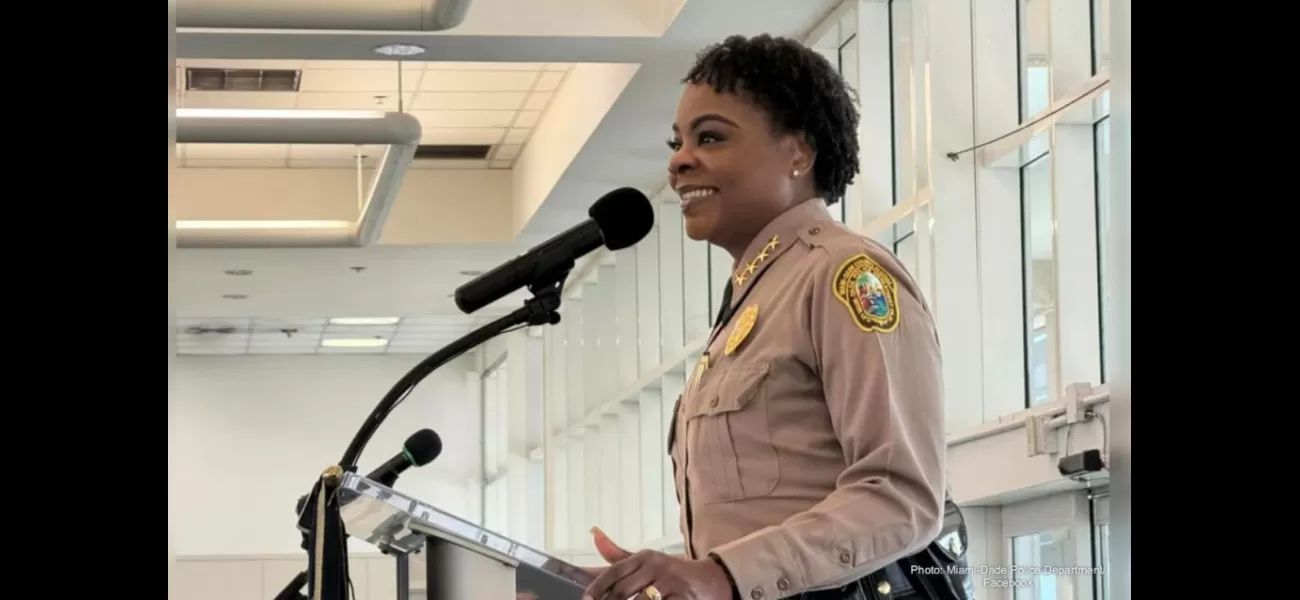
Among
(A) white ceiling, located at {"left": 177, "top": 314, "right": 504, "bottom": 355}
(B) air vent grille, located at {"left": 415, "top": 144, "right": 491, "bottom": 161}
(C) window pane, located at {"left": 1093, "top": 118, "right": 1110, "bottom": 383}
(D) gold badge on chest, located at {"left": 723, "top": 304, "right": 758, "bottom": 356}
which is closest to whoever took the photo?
(D) gold badge on chest, located at {"left": 723, "top": 304, "right": 758, "bottom": 356}

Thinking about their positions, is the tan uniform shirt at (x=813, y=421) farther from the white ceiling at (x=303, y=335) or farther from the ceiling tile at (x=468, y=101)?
the white ceiling at (x=303, y=335)

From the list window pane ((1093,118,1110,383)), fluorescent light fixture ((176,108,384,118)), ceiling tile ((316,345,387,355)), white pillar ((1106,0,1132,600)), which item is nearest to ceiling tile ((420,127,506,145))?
fluorescent light fixture ((176,108,384,118))

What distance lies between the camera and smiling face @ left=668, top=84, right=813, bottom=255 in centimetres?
182

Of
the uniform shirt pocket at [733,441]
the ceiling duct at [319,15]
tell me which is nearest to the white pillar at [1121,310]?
the uniform shirt pocket at [733,441]

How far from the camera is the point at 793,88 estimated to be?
186cm

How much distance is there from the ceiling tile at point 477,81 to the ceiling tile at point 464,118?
46 cm

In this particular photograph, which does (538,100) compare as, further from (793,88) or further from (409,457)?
(793,88)

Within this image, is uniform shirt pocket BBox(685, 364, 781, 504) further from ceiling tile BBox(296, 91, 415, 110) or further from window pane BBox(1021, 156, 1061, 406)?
ceiling tile BBox(296, 91, 415, 110)

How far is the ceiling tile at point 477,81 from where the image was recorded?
358 inches

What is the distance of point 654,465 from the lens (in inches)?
404

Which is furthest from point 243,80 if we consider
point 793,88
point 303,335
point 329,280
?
point 793,88

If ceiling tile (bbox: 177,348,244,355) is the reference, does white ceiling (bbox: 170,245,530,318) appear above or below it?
above
